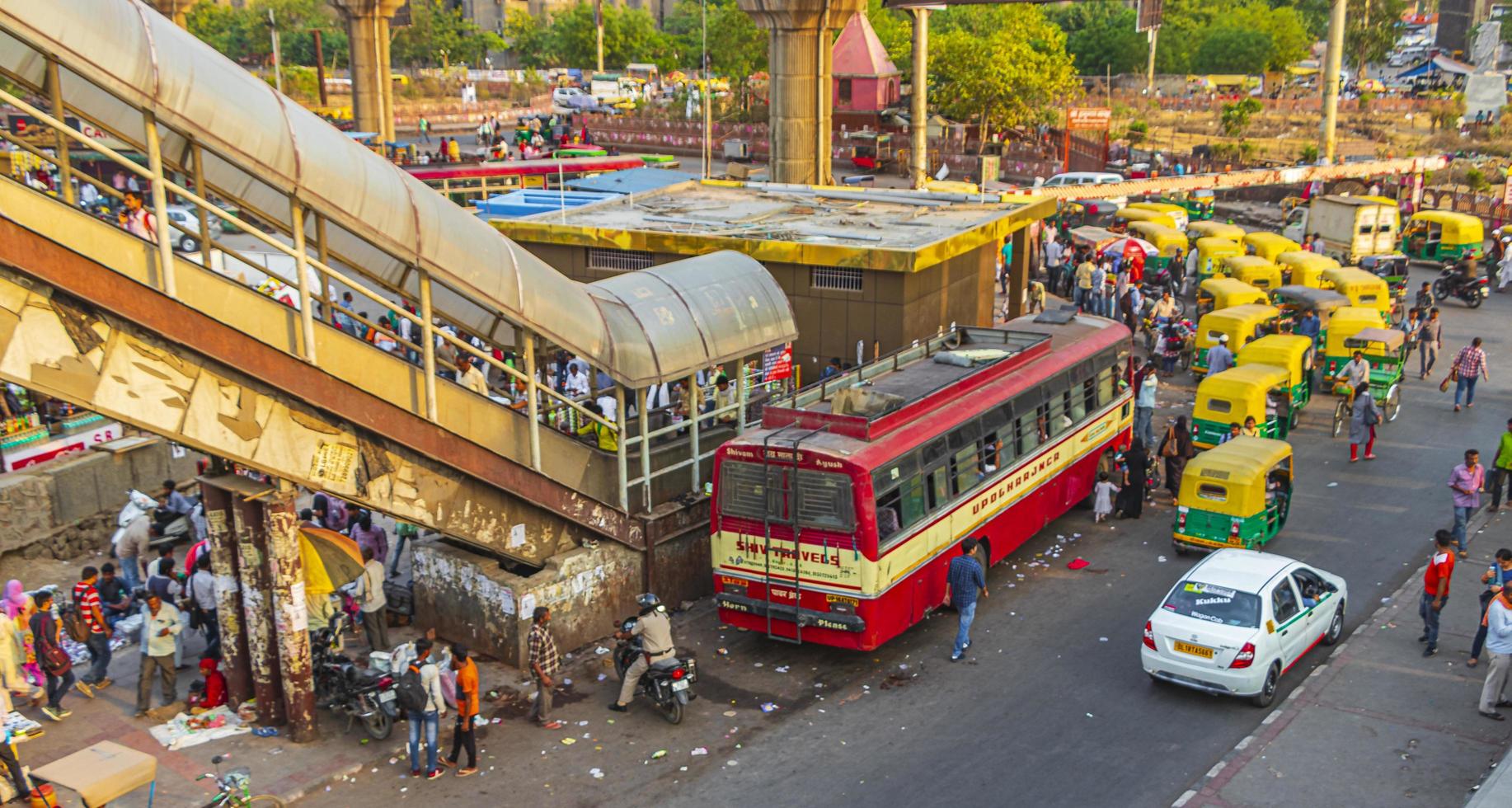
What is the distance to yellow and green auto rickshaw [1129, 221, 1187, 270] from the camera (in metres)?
39.2

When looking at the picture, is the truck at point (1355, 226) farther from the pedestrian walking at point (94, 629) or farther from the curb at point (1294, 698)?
the pedestrian walking at point (94, 629)

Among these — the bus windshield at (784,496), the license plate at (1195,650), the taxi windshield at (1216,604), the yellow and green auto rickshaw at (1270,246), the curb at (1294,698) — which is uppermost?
the yellow and green auto rickshaw at (1270,246)

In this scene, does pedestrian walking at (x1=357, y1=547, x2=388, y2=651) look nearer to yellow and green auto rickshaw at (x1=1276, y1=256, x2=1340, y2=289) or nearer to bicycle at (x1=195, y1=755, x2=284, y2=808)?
bicycle at (x1=195, y1=755, x2=284, y2=808)

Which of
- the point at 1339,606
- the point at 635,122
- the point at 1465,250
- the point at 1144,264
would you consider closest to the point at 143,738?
the point at 1339,606

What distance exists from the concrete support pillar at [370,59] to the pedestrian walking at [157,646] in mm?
42583

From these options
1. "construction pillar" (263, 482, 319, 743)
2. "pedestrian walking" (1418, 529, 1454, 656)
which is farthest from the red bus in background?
"pedestrian walking" (1418, 529, 1454, 656)

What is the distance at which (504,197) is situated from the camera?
3353cm

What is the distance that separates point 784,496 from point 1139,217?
31660 mm

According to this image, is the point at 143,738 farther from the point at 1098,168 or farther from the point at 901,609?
the point at 1098,168

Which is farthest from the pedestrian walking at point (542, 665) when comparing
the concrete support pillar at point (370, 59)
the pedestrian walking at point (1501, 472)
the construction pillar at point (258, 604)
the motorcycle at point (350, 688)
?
the concrete support pillar at point (370, 59)

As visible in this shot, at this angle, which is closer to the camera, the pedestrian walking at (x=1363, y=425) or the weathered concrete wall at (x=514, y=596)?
the weathered concrete wall at (x=514, y=596)

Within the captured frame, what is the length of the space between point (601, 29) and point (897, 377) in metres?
97.1

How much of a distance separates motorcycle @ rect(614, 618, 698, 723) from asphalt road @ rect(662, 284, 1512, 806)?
0.96 metres

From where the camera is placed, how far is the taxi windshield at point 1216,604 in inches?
591
